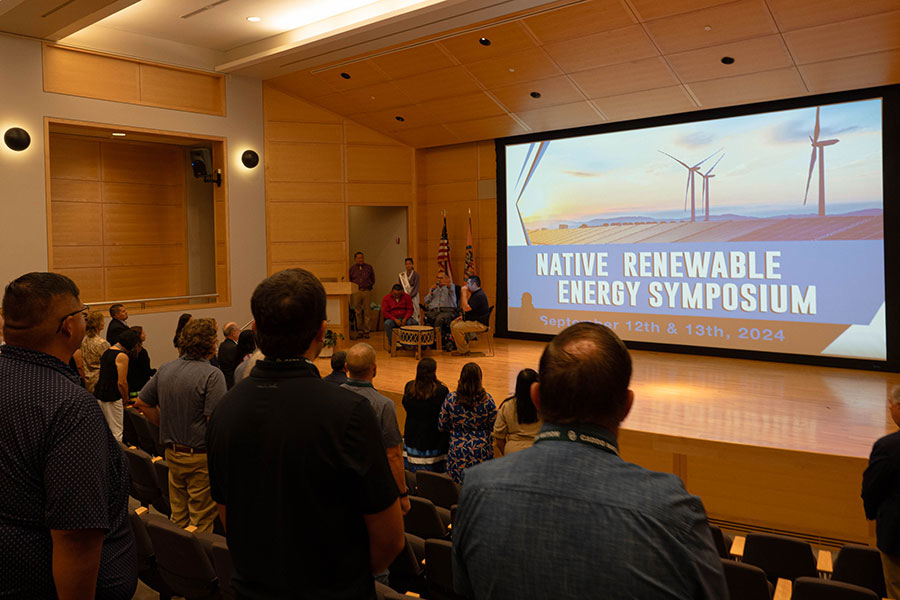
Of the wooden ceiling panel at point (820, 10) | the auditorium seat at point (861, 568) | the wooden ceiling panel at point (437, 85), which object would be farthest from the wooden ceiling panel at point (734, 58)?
the auditorium seat at point (861, 568)

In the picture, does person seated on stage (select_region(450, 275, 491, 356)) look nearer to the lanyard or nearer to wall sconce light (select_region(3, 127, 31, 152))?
wall sconce light (select_region(3, 127, 31, 152))

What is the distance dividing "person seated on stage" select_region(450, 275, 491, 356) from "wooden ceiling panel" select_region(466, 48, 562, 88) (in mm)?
2870

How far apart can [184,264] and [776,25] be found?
9.89 meters

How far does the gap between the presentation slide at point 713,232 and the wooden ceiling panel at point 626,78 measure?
0.98 m

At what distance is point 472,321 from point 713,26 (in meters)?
4.82

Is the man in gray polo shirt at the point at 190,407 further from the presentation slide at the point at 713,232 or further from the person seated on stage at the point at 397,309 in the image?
the presentation slide at the point at 713,232

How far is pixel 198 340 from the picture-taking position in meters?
3.58

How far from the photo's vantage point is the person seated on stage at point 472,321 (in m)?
9.80

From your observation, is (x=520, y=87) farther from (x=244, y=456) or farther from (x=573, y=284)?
(x=244, y=456)

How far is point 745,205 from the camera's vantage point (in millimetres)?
8781

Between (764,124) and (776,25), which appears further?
(764,124)

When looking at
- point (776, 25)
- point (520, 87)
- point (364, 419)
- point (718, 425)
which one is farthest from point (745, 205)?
point (364, 419)

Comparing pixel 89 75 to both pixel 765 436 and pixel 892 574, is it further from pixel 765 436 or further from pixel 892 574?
pixel 892 574

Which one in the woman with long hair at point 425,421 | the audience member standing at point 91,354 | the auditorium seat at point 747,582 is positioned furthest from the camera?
the audience member standing at point 91,354
